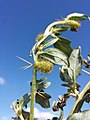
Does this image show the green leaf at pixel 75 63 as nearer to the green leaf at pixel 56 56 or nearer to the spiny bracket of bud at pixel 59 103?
the green leaf at pixel 56 56

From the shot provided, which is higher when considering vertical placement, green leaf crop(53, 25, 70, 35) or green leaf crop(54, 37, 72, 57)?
green leaf crop(53, 25, 70, 35)

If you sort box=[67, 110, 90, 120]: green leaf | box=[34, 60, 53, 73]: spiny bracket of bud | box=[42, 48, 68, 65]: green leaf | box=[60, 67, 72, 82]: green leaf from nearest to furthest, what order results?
box=[67, 110, 90, 120]: green leaf, box=[34, 60, 53, 73]: spiny bracket of bud, box=[42, 48, 68, 65]: green leaf, box=[60, 67, 72, 82]: green leaf

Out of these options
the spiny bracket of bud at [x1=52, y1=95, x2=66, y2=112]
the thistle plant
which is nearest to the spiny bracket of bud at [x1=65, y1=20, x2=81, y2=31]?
the thistle plant

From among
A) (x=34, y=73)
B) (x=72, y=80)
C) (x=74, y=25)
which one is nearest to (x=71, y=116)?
(x=34, y=73)

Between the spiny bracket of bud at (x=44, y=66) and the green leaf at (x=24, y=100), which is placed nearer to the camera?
the spiny bracket of bud at (x=44, y=66)

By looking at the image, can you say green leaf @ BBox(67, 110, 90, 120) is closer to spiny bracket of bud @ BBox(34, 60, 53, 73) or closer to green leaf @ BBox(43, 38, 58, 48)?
spiny bracket of bud @ BBox(34, 60, 53, 73)

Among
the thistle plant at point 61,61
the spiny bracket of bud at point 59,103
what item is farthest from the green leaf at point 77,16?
the spiny bracket of bud at point 59,103

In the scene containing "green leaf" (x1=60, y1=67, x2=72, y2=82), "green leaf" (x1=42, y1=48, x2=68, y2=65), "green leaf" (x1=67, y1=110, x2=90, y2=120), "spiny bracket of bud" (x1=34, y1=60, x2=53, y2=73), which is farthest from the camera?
"green leaf" (x1=60, y1=67, x2=72, y2=82)
